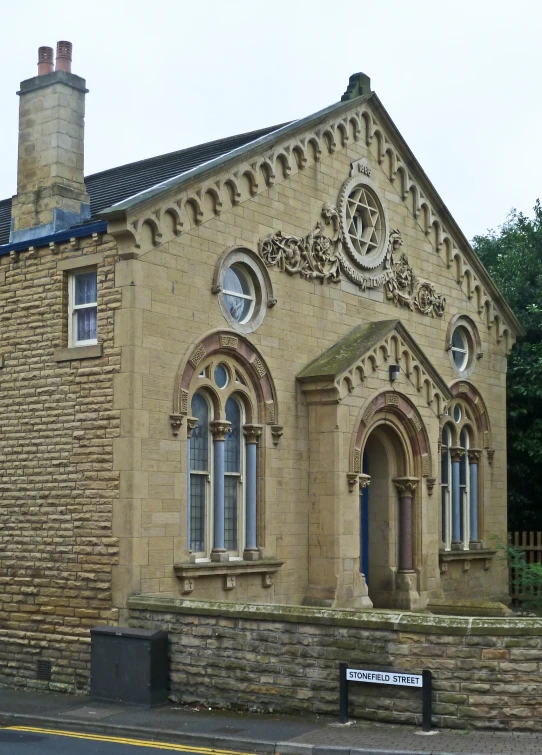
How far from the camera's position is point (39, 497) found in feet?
55.9

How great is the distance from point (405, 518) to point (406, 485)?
689mm

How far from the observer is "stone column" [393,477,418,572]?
858 inches

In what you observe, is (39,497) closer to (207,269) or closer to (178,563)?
(178,563)

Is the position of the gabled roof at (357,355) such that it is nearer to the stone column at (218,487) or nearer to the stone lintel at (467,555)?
the stone column at (218,487)

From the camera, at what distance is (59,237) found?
56.6 feet

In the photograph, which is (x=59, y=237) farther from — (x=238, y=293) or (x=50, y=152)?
(x=238, y=293)

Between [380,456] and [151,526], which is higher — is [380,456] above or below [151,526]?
above

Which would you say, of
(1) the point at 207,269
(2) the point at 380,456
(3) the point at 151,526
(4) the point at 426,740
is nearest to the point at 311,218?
(1) the point at 207,269

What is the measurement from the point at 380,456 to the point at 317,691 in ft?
29.1

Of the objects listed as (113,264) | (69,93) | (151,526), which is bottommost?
(151,526)

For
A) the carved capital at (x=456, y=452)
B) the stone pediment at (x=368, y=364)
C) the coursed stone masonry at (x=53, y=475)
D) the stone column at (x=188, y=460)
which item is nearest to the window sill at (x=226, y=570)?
the stone column at (x=188, y=460)

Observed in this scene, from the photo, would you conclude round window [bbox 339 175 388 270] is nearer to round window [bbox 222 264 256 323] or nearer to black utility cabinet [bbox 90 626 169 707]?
round window [bbox 222 264 256 323]

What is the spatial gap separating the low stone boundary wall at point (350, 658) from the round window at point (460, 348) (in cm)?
1238

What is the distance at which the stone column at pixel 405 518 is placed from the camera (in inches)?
858
